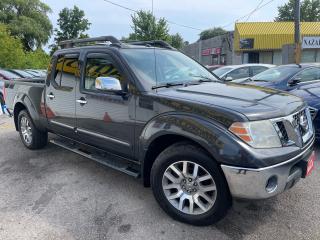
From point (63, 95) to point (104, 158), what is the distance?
1202mm

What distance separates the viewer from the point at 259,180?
270cm

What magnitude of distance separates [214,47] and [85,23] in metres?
25.2

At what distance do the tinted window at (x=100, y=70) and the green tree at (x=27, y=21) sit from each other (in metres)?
34.4

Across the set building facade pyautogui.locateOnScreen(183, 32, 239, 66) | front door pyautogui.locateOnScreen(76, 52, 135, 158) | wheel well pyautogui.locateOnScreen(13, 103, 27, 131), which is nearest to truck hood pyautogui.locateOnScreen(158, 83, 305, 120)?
front door pyautogui.locateOnScreen(76, 52, 135, 158)

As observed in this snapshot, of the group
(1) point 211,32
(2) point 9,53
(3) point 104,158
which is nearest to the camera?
(3) point 104,158

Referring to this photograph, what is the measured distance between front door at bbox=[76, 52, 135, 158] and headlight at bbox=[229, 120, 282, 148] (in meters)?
1.27

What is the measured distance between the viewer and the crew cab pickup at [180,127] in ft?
9.12

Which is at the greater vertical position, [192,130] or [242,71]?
[242,71]

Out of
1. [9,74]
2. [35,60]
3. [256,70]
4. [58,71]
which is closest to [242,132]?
[58,71]

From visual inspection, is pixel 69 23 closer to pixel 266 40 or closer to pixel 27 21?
pixel 27 21

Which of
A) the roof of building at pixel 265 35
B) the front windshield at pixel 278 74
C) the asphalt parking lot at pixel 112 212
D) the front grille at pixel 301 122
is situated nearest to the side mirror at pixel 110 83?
the asphalt parking lot at pixel 112 212

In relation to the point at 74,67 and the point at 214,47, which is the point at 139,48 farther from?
the point at 214,47

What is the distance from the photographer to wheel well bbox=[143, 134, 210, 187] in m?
3.28

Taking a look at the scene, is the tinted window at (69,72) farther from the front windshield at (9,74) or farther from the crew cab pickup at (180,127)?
the front windshield at (9,74)
